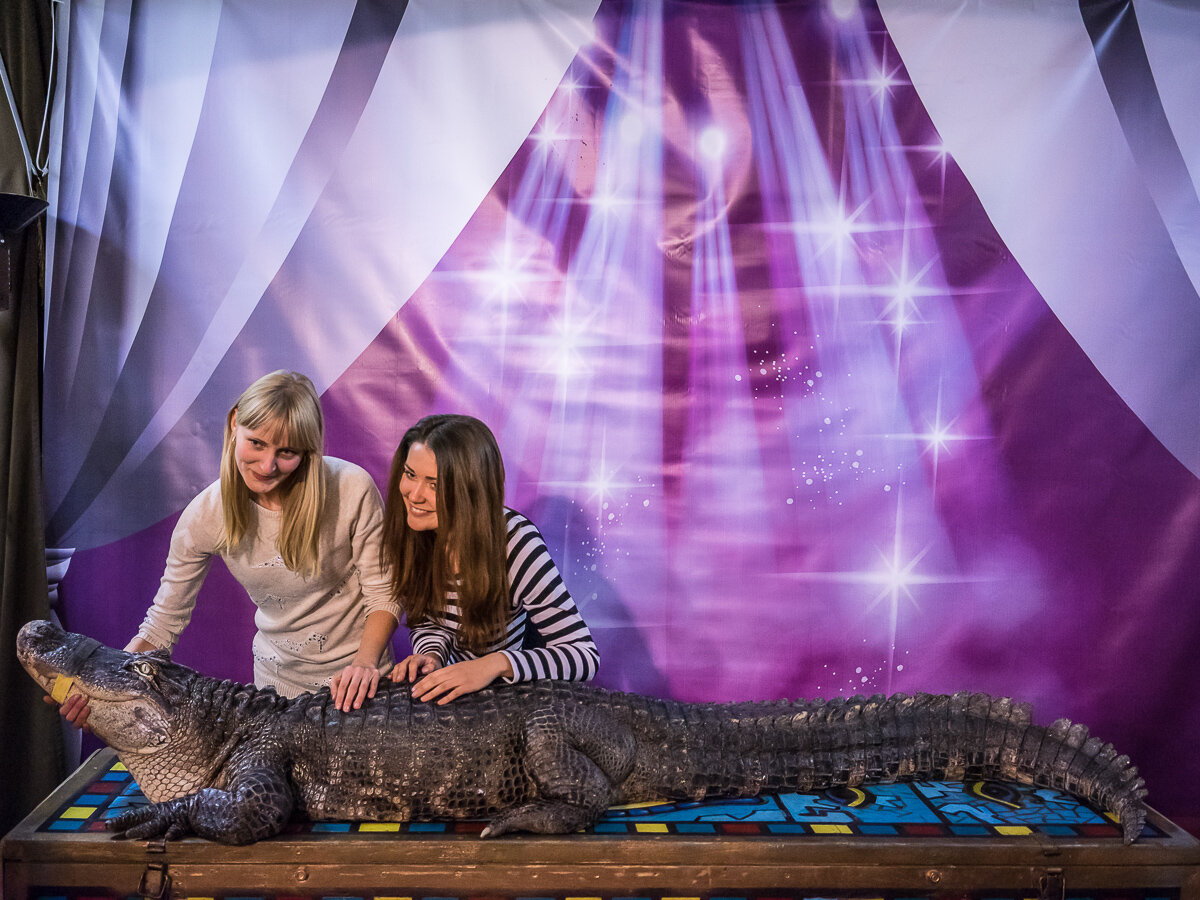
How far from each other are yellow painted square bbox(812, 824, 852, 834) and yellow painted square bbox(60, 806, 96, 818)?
1.56 m

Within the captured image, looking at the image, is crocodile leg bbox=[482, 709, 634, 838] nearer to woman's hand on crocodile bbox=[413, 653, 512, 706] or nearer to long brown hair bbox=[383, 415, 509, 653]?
woman's hand on crocodile bbox=[413, 653, 512, 706]

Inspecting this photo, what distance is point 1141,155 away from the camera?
3.01 m

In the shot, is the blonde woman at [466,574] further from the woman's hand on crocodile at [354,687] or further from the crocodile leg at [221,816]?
the crocodile leg at [221,816]

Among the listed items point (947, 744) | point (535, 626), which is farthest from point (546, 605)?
point (947, 744)

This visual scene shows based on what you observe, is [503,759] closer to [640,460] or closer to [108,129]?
[640,460]

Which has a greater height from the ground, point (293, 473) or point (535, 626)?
point (293, 473)

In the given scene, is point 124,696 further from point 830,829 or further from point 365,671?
point 830,829

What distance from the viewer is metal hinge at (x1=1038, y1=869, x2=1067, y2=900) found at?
1.93 m

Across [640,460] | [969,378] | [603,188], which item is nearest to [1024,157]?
[969,378]

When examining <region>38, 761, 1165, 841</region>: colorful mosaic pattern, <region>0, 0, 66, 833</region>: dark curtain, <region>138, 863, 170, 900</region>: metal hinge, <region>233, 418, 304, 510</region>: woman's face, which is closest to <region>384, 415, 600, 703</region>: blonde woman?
<region>233, 418, 304, 510</region>: woman's face

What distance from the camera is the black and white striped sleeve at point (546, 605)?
222 cm

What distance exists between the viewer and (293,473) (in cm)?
227

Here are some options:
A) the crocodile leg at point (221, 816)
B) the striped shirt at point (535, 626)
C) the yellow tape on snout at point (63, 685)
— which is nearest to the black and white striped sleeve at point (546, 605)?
the striped shirt at point (535, 626)

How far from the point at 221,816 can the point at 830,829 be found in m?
1.26
